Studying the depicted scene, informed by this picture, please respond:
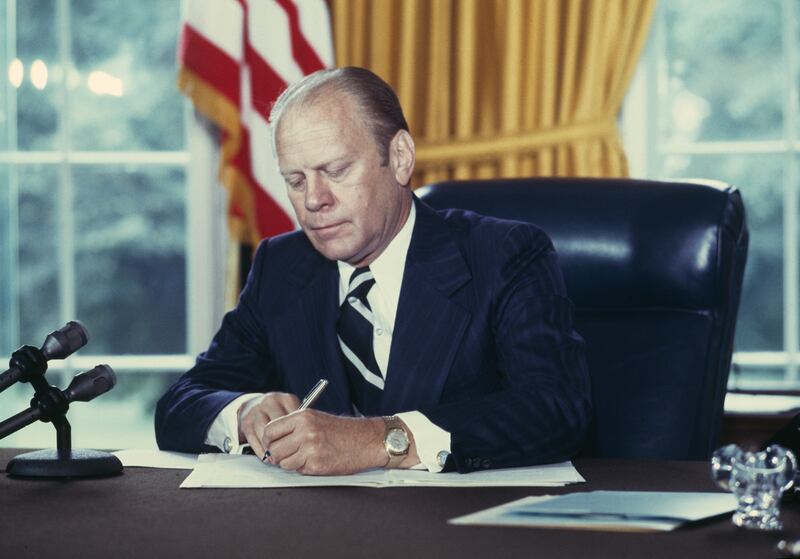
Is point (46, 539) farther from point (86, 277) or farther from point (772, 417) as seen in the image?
point (86, 277)

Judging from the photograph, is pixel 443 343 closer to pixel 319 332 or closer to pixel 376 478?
pixel 319 332

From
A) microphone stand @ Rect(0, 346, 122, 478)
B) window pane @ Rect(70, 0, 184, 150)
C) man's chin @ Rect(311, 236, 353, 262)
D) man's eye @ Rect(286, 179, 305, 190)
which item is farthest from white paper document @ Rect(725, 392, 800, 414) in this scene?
window pane @ Rect(70, 0, 184, 150)

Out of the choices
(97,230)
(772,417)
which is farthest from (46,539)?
(97,230)

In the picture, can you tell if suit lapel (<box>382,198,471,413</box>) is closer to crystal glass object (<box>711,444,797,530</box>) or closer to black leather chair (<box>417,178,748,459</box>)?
black leather chair (<box>417,178,748,459</box>)

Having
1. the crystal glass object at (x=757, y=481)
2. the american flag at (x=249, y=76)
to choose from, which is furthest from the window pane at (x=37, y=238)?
the crystal glass object at (x=757, y=481)

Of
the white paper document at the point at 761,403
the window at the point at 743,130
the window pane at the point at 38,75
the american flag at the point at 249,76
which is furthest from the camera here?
the window pane at the point at 38,75

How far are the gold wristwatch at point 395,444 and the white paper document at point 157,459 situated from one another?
0.93 feet

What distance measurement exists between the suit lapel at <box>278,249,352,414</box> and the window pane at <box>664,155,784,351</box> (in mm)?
1770

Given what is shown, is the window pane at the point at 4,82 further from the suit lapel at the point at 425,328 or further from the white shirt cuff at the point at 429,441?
the white shirt cuff at the point at 429,441

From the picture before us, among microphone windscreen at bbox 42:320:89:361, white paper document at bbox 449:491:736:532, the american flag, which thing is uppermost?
the american flag

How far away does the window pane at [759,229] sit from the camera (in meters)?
3.59

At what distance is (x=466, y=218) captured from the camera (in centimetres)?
214

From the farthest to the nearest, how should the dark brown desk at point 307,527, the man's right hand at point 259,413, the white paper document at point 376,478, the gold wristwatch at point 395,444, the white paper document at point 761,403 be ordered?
1. the white paper document at point 761,403
2. the man's right hand at point 259,413
3. the gold wristwatch at point 395,444
4. the white paper document at point 376,478
5. the dark brown desk at point 307,527

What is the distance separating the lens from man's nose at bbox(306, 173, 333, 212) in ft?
6.55
